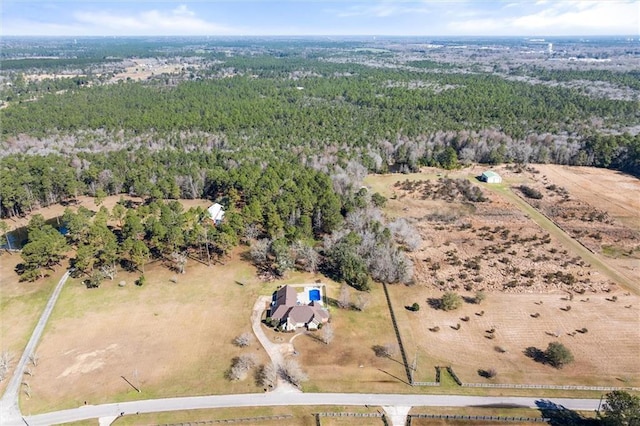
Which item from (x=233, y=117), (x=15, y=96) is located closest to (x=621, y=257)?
(x=233, y=117)

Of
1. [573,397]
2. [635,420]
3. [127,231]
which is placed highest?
[127,231]

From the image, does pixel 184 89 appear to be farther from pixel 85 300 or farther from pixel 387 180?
pixel 85 300

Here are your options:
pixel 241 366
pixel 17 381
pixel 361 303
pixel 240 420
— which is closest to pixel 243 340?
pixel 241 366

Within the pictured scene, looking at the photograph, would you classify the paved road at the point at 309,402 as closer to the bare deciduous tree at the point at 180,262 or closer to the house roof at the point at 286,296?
the house roof at the point at 286,296

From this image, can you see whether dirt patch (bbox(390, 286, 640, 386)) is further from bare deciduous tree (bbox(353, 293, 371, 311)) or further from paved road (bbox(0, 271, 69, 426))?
paved road (bbox(0, 271, 69, 426))

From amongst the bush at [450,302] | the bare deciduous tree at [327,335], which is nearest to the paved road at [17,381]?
the bare deciduous tree at [327,335]

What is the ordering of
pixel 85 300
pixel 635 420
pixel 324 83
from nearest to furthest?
pixel 635 420 < pixel 85 300 < pixel 324 83

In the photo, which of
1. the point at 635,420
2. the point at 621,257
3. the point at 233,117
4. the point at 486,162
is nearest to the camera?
the point at 635,420
